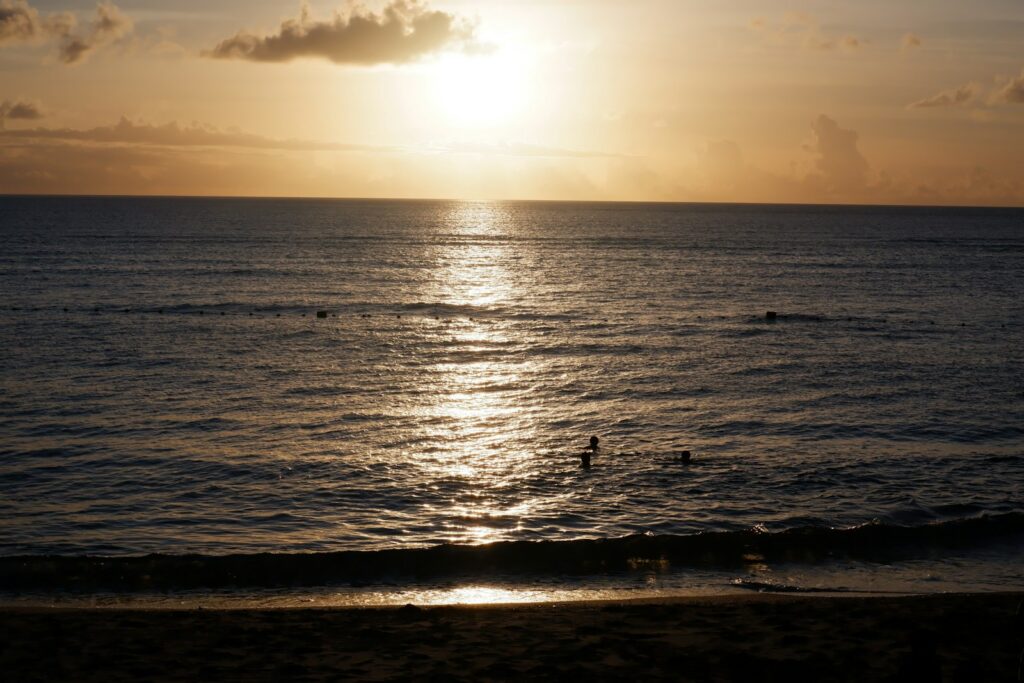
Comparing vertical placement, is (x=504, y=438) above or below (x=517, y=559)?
above

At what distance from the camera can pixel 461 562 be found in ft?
→ 63.7

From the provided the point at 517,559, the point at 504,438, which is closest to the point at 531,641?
the point at 517,559

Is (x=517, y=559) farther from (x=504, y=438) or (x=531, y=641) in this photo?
(x=504, y=438)

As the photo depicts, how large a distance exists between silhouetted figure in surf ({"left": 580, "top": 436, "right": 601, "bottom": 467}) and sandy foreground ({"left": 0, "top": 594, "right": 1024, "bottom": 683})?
9.28 m

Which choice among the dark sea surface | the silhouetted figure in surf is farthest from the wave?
the silhouetted figure in surf

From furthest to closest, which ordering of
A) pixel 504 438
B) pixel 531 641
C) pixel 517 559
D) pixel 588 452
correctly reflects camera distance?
1. pixel 504 438
2. pixel 588 452
3. pixel 517 559
4. pixel 531 641

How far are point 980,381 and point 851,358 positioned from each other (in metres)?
6.50

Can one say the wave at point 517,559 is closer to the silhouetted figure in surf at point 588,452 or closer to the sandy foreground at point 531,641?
the sandy foreground at point 531,641

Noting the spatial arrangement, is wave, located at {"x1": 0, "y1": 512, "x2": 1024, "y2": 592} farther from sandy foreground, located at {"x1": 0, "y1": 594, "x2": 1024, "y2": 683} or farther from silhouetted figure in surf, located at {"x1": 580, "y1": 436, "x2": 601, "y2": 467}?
silhouetted figure in surf, located at {"x1": 580, "y1": 436, "x2": 601, "y2": 467}

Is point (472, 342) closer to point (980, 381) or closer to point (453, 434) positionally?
point (453, 434)

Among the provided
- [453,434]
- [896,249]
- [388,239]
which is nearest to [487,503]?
[453,434]

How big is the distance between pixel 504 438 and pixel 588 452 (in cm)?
382

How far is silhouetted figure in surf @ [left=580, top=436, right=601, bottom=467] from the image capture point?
26.1m

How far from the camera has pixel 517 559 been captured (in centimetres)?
1962
